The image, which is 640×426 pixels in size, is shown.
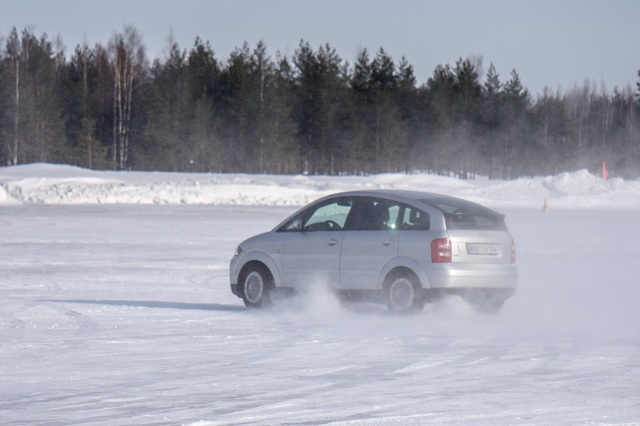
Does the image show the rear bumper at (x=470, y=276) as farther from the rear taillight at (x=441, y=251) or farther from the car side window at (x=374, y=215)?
the car side window at (x=374, y=215)

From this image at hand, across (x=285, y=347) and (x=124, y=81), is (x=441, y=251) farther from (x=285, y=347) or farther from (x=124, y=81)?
(x=124, y=81)

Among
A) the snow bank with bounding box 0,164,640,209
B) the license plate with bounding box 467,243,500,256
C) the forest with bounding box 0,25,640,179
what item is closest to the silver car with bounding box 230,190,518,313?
the license plate with bounding box 467,243,500,256

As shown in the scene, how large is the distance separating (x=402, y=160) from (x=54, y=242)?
76.8 meters

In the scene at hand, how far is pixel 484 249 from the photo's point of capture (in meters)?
13.5

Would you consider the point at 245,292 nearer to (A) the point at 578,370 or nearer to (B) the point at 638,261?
(A) the point at 578,370

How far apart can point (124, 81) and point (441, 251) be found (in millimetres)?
74634

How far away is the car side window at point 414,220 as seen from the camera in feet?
44.4

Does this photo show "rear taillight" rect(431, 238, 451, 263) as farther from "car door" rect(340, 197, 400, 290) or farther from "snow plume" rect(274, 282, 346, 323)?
"snow plume" rect(274, 282, 346, 323)

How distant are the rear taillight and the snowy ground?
78 cm

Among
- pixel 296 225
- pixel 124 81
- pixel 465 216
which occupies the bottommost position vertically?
pixel 296 225

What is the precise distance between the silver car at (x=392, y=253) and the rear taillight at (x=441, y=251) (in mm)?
12

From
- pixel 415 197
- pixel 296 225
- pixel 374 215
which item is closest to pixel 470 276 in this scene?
pixel 415 197

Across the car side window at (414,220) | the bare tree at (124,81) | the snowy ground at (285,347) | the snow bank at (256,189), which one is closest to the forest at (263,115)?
the bare tree at (124,81)

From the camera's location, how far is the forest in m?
84.3
